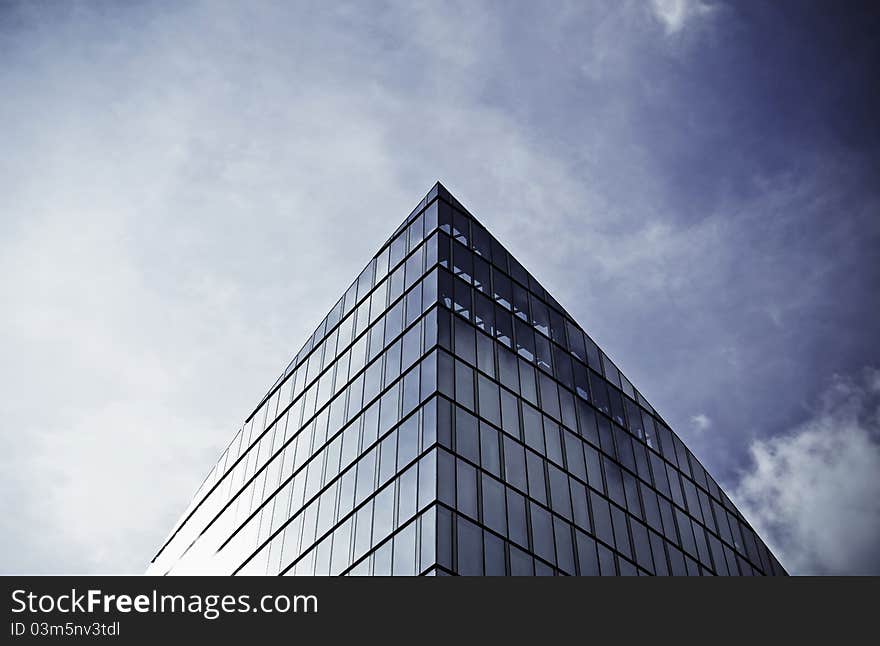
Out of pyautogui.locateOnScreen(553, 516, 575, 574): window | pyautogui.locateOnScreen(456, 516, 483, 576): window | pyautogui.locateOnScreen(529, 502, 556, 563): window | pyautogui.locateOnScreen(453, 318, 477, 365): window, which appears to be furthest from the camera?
pyautogui.locateOnScreen(453, 318, 477, 365): window

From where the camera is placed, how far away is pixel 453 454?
29.1 m

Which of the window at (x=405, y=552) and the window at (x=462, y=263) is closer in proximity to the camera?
the window at (x=405, y=552)

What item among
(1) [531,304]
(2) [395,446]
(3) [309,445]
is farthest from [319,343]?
(2) [395,446]

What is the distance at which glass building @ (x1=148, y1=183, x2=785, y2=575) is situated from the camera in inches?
1136

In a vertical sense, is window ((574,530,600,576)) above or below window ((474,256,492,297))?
below

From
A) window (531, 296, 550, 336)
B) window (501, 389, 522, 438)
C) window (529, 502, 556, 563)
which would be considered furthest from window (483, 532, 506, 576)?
window (531, 296, 550, 336)

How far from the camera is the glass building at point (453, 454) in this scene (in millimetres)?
28859

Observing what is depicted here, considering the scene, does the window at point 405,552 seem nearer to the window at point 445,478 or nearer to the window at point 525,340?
the window at point 445,478

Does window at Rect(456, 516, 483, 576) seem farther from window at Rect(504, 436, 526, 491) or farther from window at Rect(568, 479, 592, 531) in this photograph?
window at Rect(568, 479, 592, 531)

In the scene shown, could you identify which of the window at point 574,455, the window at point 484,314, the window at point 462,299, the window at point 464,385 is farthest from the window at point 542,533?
the window at point 462,299
